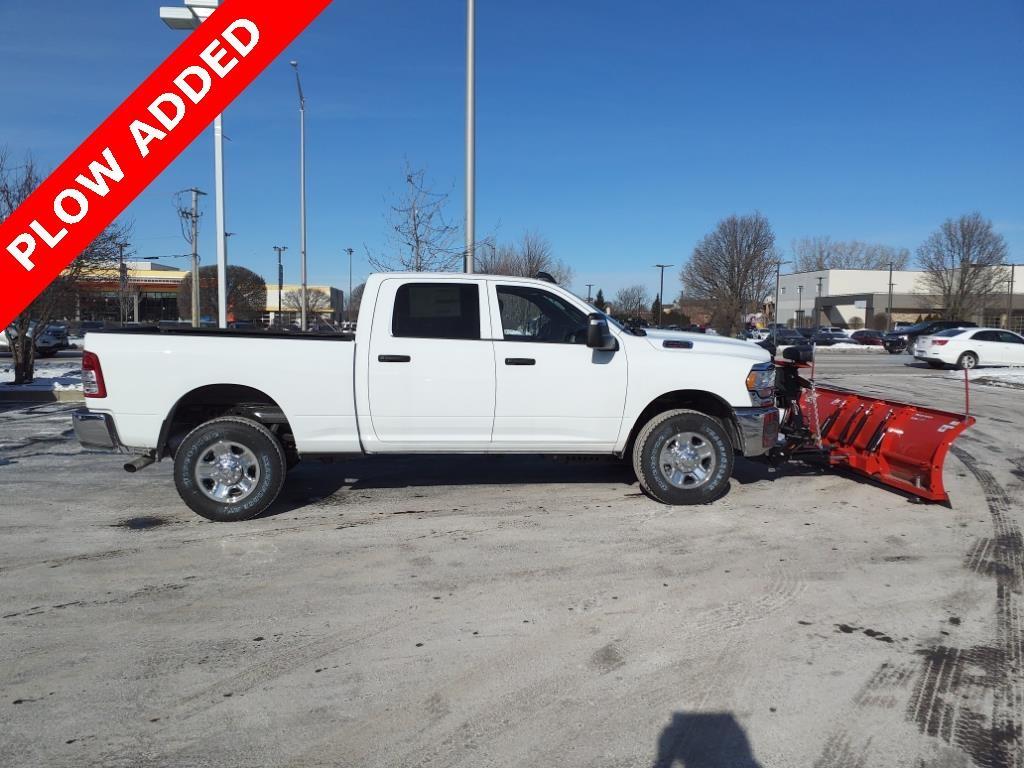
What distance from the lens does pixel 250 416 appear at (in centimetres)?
628

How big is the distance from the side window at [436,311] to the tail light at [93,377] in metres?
2.39

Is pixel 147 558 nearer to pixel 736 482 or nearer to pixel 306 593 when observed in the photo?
pixel 306 593

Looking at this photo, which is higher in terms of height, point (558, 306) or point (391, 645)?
point (558, 306)

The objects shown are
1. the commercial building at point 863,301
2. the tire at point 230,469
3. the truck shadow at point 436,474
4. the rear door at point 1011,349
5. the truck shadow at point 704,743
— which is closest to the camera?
the truck shadow at point 704,743

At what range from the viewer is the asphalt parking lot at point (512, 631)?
3037 mm

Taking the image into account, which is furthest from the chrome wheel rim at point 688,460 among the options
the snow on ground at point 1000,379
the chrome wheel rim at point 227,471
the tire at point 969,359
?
the tire at point 969,359

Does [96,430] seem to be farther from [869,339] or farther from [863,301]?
[863,301]

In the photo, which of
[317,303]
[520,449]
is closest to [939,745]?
[520,449]

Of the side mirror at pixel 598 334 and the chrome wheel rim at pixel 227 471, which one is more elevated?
the side mirror at pixel 598 334

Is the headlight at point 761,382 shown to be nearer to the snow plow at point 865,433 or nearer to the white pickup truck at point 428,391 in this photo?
the white pickup truck at point 428,391

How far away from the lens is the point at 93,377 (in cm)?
588

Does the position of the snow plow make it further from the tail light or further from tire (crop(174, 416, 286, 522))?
the tail light

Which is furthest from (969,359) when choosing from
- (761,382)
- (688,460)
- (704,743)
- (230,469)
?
(704,743)

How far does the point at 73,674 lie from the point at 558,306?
14.4ft
